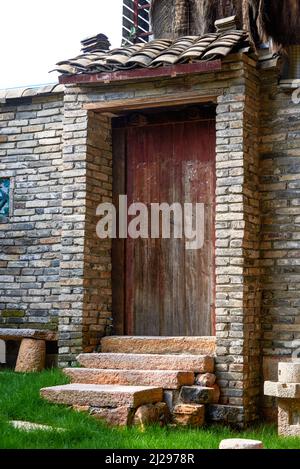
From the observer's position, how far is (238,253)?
8.08 m

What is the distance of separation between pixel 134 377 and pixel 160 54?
327cm

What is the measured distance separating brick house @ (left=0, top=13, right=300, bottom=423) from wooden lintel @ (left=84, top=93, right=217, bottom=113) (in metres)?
0.02

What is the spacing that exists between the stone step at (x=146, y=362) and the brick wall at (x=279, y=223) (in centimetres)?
77

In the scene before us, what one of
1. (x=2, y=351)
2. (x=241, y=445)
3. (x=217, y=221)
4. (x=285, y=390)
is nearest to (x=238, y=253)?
(x=217, y=221)

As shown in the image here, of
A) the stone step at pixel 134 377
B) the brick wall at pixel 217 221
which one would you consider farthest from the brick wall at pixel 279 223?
the stone step at pixel 134 377

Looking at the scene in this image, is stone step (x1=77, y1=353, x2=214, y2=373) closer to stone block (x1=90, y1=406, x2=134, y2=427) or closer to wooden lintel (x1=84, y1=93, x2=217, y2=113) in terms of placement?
stone block (x1=90, y1=406, x2=134, y2=427)

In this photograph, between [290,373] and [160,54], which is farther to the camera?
[160,54]

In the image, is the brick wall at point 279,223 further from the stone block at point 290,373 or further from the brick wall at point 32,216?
the brick wall at point 32,216

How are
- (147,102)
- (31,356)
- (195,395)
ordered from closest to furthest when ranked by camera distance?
(195,395), (147,102), (31,356)

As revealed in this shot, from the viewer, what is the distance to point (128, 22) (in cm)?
1316

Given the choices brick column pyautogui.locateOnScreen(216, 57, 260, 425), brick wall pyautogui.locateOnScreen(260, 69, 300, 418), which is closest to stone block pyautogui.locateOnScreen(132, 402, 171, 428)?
brick column pyautogui.locateOnScreen(216, 57, 260, 425)

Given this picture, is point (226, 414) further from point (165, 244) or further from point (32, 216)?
point (32, 216)

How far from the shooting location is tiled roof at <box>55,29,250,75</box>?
26.5 feet

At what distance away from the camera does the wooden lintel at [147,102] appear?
27.8ft
